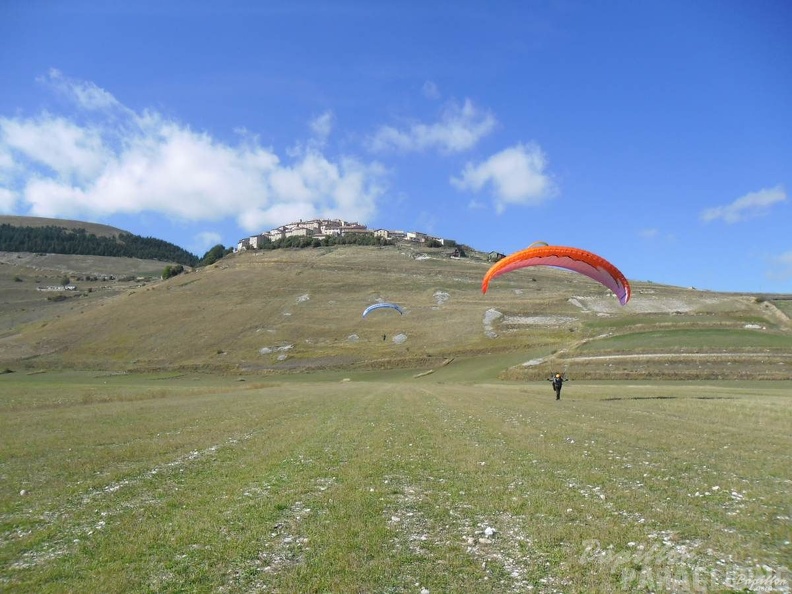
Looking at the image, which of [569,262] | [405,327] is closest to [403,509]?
[569,262]

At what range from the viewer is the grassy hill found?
60.4 m

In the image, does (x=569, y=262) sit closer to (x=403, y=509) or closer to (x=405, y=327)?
(x=403, y=509)

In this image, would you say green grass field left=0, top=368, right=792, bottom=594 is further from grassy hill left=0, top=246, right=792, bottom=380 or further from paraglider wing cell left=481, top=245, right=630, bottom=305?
grassy hill left=0, top=246, right=792, bottom=380

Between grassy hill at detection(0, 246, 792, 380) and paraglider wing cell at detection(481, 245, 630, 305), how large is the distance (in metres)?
24.9

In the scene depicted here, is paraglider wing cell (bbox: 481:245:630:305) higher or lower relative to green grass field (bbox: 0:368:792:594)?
higher

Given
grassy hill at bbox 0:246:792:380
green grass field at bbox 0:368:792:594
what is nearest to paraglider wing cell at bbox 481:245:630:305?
green grass field at bbox 0:368:792:594

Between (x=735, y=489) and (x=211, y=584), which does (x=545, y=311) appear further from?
(x=211, y=584)

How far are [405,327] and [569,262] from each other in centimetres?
6189

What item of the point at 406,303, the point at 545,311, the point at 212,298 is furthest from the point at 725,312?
Answer: the point at 212,298

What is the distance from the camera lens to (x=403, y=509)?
9.45 metres

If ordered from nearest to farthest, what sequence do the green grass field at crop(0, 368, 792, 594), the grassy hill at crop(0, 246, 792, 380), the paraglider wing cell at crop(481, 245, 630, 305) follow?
the green grass field at crop(0, 368, 792, 594) < the paraglider wing cell at crop(481, 245, 630, 305) < the grassy hill at crop(0, 246, 792, 380)

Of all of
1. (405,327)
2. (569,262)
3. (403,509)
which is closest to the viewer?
(403,509)

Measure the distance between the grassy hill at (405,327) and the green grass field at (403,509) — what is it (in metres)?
41.6

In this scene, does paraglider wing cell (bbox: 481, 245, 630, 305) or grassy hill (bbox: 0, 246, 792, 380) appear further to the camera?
grassy hill (bbox: 0, 246, 792, 380)
